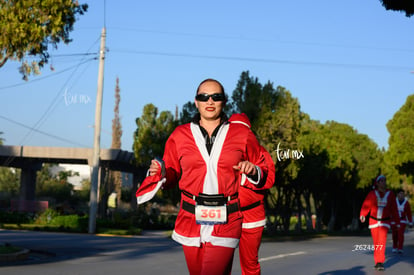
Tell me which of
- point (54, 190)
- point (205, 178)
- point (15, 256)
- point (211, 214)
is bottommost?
point (15, 256)

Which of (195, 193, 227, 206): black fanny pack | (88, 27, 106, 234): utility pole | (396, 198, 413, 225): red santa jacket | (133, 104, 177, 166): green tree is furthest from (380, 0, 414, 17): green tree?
(133, 104, 177, 166): green tree

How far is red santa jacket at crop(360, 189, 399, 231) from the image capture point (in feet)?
46.4

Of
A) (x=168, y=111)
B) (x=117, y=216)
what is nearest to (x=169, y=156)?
(x=117, y=216)

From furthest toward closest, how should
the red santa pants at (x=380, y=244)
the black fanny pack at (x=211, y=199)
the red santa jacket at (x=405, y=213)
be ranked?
the red santa jacket at (x=405, y=213) < the red santa pants at (x=380, y=244) < the black fanny pack at (x=211, y=199)

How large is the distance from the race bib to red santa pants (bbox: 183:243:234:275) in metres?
0.18

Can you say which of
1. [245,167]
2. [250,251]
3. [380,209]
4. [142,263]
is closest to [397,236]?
[380,209]

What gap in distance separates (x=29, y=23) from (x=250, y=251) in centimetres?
1018

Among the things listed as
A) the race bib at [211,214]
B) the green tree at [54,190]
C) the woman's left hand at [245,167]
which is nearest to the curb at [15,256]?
the race bib at [211,214]

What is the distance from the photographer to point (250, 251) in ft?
25.8

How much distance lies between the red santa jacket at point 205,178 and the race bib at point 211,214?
4 cm

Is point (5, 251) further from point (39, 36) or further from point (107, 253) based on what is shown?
point (39, 36)

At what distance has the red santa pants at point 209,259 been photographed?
5.18 metres

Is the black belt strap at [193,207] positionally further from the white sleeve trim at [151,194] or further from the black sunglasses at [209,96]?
the black sunglasses at [209,96]

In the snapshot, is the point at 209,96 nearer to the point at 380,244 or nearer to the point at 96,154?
the point at 380,244
